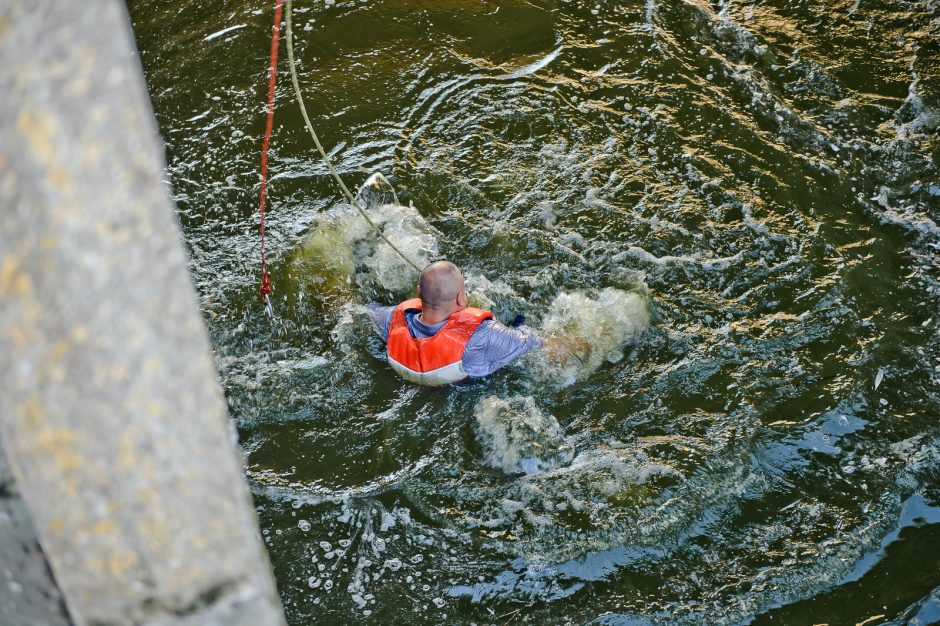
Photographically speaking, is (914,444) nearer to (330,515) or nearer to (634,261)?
(634,261)

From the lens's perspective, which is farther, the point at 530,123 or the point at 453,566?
the point at 530,123

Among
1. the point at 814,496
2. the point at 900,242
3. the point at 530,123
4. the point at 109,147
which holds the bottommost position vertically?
the point at 814,496

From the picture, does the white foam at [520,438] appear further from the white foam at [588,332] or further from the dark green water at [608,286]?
the white foam at [588,332]

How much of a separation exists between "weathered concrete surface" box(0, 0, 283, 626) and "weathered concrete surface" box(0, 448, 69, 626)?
2 cm

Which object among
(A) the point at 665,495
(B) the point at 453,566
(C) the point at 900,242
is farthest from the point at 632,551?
(C) the point at 900,242

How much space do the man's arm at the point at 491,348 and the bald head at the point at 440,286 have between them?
23 cm

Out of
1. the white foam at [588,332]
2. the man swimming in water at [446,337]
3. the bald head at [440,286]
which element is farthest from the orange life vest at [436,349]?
the white foam at [588,332]

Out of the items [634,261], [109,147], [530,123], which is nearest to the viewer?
[109,147]

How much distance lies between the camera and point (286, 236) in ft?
16.3

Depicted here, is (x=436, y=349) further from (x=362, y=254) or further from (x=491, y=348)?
(x=362, y=254)

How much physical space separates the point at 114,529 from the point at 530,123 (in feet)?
16.3

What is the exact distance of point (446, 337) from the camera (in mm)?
4102

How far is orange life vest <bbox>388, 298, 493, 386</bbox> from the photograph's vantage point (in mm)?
4113

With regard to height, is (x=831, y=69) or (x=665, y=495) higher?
(x=831, y=69)
